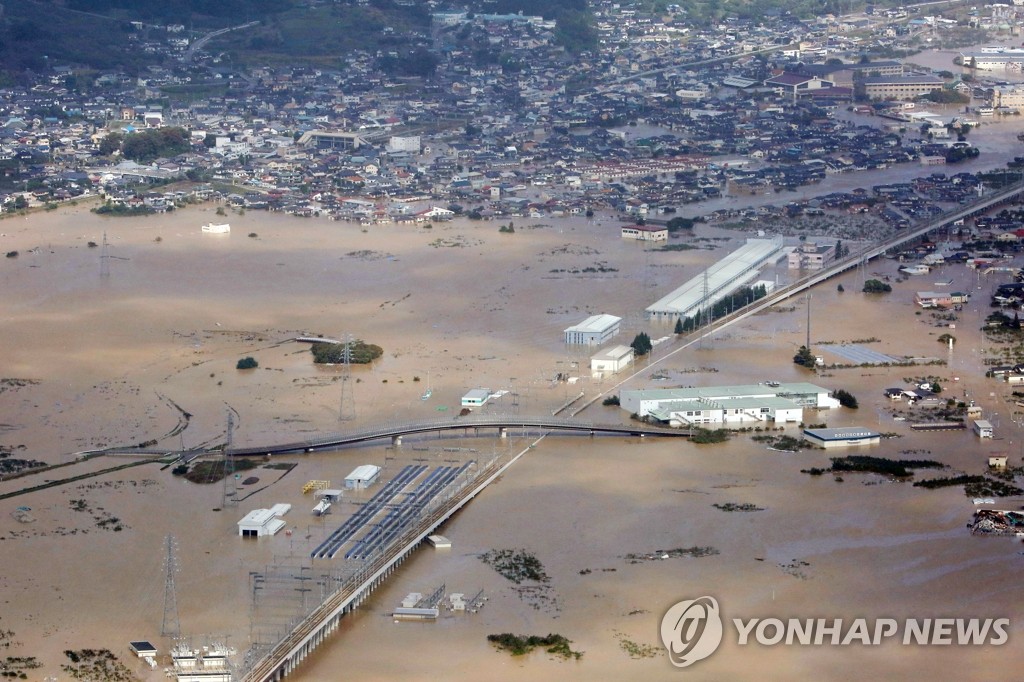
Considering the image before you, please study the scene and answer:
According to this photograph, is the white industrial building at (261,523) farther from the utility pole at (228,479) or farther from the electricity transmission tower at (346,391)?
the electricity transmission tower at (346,391)

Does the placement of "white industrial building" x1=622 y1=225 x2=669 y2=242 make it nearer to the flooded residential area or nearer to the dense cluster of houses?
the flooded residential area

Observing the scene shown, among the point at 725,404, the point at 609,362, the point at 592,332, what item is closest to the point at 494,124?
the point at 592,332

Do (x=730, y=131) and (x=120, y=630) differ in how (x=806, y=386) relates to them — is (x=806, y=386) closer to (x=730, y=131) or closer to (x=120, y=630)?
(x=120, y=630)

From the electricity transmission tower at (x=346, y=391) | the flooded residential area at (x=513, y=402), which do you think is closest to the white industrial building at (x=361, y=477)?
the flooded residential area at (x=513, y=402)

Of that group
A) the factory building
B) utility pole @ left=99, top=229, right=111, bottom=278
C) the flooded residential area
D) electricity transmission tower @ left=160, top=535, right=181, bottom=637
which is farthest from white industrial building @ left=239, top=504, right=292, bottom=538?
the factory building

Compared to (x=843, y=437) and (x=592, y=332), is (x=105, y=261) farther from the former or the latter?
(x=843, y=437)
